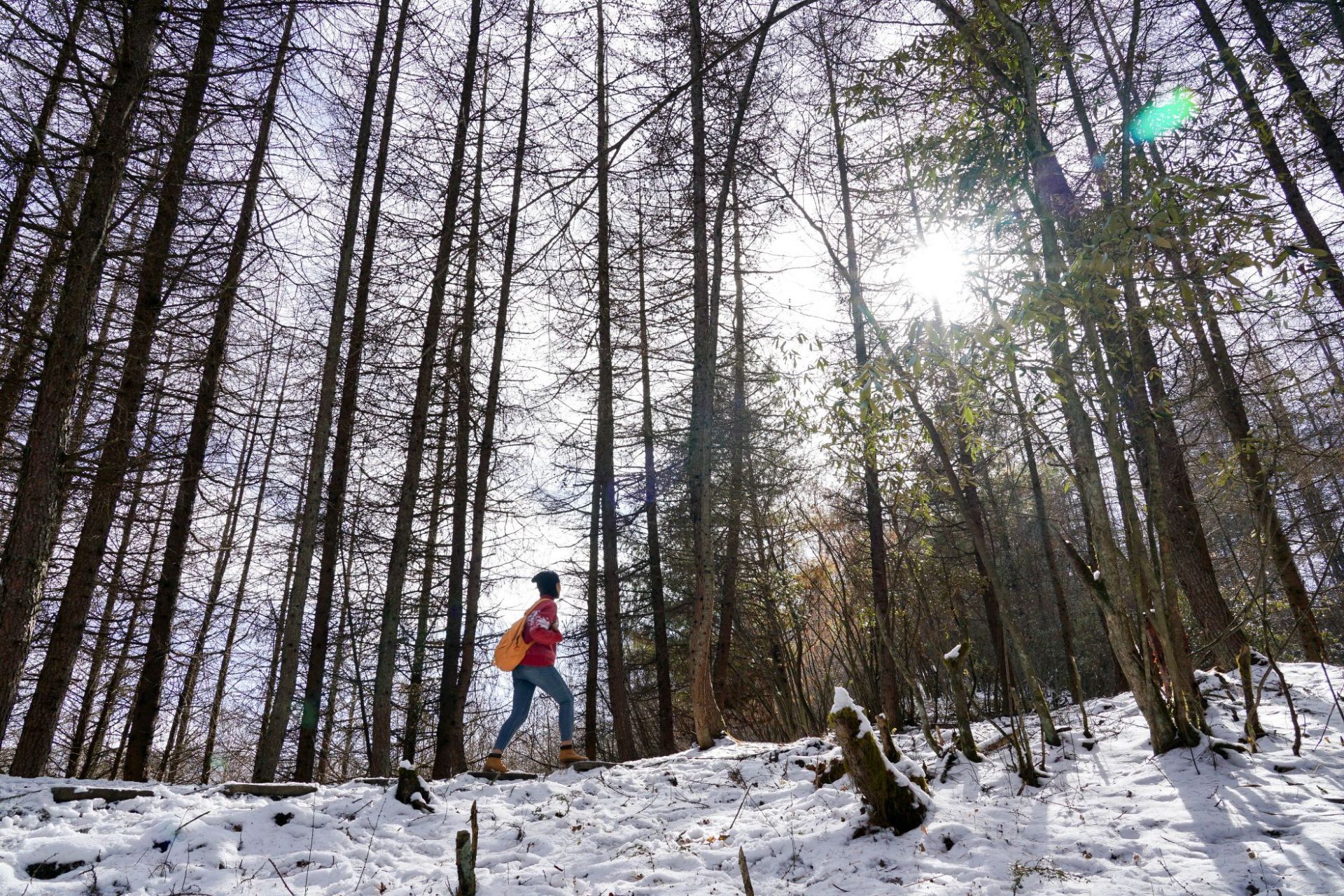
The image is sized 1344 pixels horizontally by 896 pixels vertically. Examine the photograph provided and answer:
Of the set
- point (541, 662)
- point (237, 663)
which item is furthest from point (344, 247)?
point (237, 663)

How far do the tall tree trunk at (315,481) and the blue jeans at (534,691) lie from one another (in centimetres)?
255

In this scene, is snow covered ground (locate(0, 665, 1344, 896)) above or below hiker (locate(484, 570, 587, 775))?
below

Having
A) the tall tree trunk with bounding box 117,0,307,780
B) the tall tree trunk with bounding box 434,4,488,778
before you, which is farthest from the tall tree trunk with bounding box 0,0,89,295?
the tall tree trunk with bounding box 434,4,488,778

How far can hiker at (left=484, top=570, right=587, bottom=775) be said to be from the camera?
6219 millimetres

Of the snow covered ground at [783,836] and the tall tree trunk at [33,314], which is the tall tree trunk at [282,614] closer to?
the tall tree trunk at [33,314]

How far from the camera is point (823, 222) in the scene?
6.38 meters

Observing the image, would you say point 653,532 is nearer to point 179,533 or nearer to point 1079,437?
point 179,533

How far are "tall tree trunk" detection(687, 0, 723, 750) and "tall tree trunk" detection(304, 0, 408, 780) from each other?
12.3 ft

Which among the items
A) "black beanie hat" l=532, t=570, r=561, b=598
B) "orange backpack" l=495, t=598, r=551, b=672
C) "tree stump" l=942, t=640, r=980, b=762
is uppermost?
"black beanie hat" l=532, t=570, r=561, b=598

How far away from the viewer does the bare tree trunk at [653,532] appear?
39.0ft

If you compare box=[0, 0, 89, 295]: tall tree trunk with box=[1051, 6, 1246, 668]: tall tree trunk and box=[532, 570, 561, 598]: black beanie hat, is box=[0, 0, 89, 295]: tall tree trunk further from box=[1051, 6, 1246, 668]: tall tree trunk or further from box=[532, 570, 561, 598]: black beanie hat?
box=[1051, 6, 1246, 668]: tall tree trunk

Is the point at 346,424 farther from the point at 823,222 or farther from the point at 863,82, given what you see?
the point at 863,82

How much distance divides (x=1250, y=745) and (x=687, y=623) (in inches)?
418

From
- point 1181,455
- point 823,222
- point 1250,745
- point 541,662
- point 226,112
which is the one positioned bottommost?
point 1250,745
